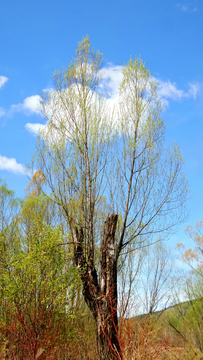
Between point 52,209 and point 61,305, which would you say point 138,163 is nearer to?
point 61,305

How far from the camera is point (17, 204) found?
43.5 ft

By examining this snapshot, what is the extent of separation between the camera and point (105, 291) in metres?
6.34

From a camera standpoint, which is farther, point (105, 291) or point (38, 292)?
point (105, 291)

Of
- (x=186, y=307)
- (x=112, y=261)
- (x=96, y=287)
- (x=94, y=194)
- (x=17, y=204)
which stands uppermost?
(x=17, y=204)

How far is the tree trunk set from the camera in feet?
19.5

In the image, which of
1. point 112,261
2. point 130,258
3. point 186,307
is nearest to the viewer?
point 112,261

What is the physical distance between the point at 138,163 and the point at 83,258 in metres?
2.79

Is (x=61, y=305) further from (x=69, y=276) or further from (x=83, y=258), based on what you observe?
(x=83, y=258)

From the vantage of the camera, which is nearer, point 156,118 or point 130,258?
point 156,118

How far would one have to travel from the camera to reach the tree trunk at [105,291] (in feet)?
19.5

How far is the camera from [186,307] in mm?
19719

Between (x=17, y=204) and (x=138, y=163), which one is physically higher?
(x=17, y=204)

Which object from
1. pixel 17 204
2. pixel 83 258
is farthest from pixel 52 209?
pixel 83 258

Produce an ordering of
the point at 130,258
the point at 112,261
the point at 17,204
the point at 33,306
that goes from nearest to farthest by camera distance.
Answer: the point at 33,306 → the point at 112,261 → the point at 130,258 → the point at 17,204
